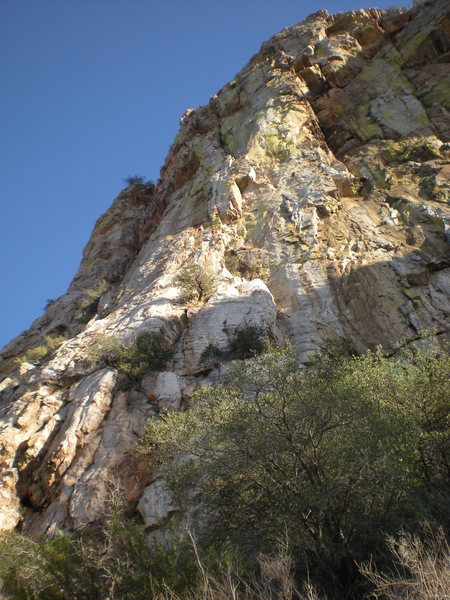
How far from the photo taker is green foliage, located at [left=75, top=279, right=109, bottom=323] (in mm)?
27956

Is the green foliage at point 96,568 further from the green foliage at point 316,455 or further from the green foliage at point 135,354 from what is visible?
the green foliage at point 135,354

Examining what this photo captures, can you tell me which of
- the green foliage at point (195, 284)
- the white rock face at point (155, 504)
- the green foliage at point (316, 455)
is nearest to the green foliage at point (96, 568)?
the green foliage at point (316, 455)

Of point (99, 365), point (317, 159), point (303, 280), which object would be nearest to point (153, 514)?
point (99, 365)

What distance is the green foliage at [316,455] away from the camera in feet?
27.2

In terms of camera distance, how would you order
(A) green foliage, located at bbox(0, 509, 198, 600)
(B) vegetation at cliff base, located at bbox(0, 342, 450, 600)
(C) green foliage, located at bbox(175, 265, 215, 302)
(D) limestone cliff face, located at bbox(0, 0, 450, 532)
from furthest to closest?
(C) green foliage, located at bbox(175, 265, 215, 302)
(D) limestone cliff face, located at bbox(0, 0, 450, 532)
(A) green foliage, located at bbox(0, 509, 198, 600)
(B) vegetation at cliff base, located at bbox(0, 342, 450, 600)

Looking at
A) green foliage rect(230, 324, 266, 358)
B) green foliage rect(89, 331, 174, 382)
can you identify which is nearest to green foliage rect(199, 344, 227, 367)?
green foliage rect(230, 324, 266, 358)

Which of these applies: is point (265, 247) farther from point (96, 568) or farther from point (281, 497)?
point (96, 568)

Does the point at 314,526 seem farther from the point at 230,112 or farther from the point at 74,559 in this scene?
the point at 230,112

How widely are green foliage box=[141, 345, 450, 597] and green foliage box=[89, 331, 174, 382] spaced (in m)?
3.62

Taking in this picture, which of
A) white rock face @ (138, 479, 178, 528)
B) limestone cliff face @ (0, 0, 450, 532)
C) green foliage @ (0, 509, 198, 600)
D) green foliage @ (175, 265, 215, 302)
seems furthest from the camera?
green foliage @ (175, 265, 215, 302)

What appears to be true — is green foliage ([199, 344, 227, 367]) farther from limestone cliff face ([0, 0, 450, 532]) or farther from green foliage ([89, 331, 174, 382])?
green foliage ([89, 331, 174, 382])

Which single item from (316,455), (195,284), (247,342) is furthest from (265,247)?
(316,455)

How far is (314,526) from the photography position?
27.5 ft

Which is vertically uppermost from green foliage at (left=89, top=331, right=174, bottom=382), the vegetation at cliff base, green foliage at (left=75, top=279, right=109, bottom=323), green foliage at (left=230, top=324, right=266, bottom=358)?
green foliage at (left=75, top=279, right=109, bottom=323)
